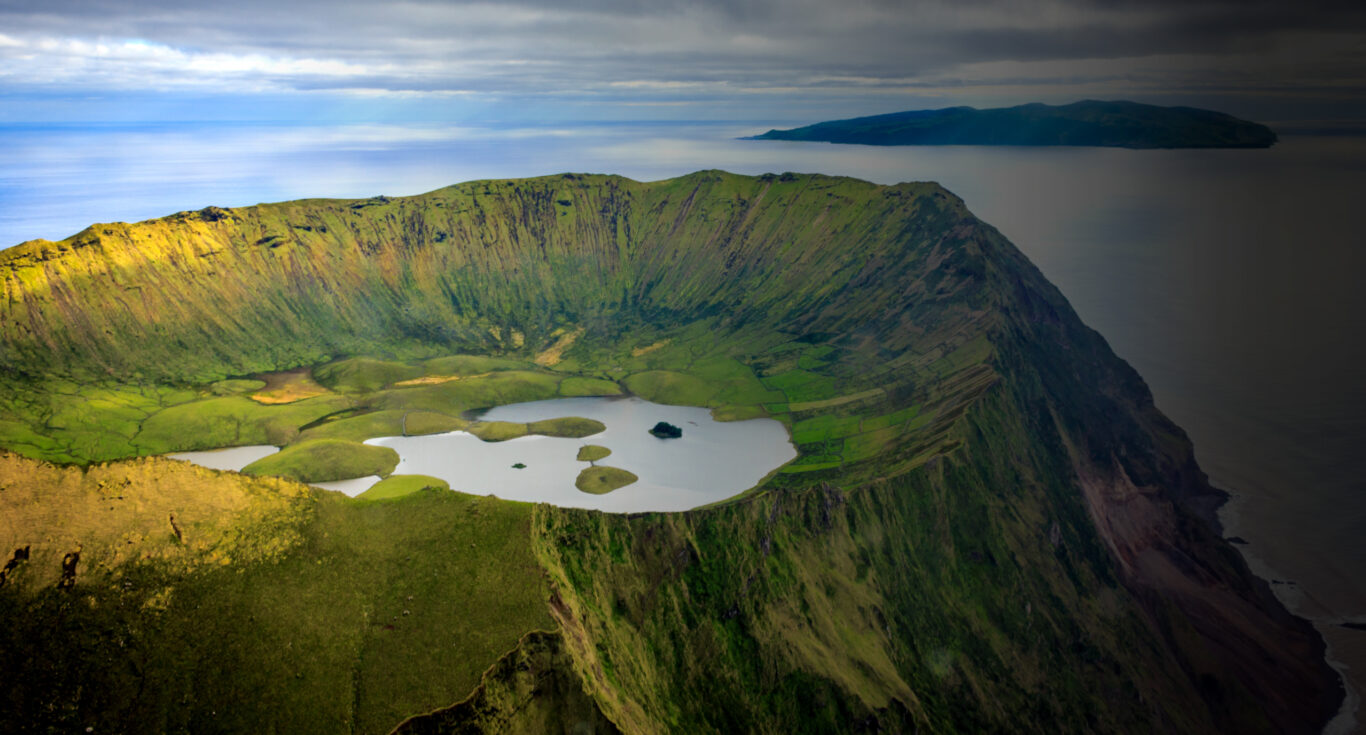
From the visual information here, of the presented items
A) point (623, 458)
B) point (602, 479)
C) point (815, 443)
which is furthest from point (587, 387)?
point (815, 443)

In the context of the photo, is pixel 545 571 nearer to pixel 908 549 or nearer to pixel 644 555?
pixel 644 555

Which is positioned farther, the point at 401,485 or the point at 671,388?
the point at 671,388

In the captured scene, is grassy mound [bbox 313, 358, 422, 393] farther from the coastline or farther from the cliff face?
the coastline

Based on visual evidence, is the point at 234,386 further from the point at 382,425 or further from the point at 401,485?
the point at 401,485

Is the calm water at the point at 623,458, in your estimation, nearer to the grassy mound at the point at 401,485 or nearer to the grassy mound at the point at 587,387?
the grassy mound at the point at 401,485

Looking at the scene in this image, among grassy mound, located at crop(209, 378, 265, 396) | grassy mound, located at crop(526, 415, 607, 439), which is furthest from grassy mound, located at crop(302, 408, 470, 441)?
grassy mound, located at crop(209, 378, 265, 396)

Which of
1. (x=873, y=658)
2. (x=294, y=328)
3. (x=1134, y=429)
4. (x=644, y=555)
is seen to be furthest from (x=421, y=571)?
(x=294, y=328)
